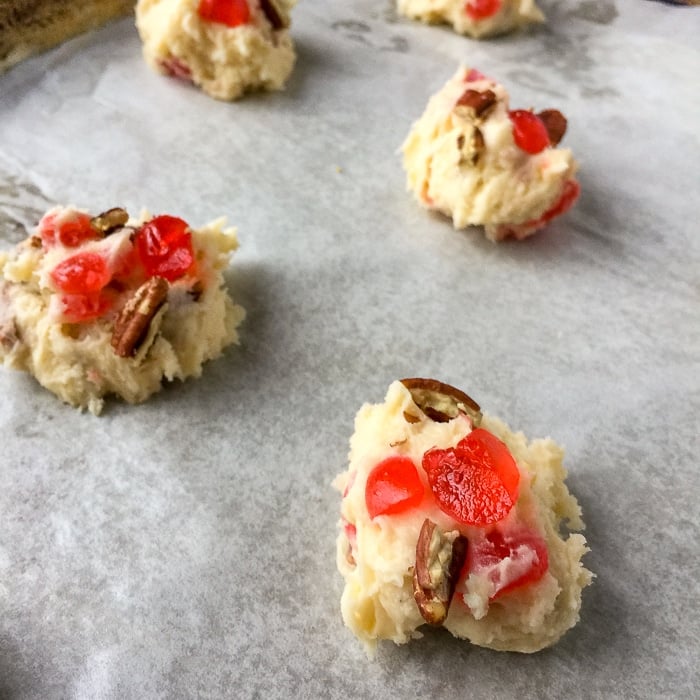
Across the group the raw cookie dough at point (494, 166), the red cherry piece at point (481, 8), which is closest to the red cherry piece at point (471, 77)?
the raw cookie dough at point (494, 166)

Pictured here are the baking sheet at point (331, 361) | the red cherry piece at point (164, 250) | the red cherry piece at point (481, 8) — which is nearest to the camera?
the baking sheet at point (331, 361)

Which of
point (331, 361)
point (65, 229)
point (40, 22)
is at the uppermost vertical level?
point (40, 22)

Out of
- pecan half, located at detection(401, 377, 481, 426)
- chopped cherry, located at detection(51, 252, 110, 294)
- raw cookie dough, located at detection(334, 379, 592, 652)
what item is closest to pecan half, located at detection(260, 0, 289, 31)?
chopped cherry, located at detection(51, 252, 110, 294)

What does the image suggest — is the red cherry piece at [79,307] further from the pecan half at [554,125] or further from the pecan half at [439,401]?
the pecan half at [554,125]

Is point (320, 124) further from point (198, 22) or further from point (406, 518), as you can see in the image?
point (406, 518)

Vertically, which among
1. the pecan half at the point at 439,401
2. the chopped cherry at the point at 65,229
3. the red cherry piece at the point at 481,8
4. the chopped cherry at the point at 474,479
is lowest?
the pecan half at the point at 439,401

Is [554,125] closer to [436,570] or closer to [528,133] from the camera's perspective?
[528,133]

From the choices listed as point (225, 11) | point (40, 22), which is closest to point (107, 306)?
point (225, 11)

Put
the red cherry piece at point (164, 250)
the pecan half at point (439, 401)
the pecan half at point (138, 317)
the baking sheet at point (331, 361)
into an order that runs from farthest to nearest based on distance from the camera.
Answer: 1. the red cherry piece at point (164, 250)
2. the pecan half at point (138, 317)
3. the pecan half at point (439, 401)
4. the baking sheet at point (331, 361)
